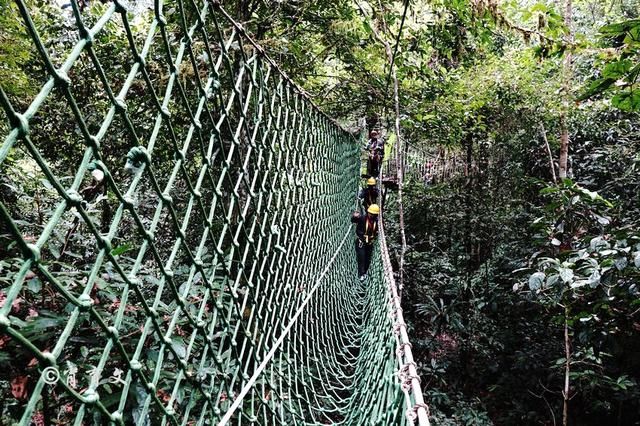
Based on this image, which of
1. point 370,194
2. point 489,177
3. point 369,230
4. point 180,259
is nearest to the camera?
point 180,259

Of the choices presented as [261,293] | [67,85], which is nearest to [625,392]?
[261,293]

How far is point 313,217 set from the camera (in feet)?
6.07

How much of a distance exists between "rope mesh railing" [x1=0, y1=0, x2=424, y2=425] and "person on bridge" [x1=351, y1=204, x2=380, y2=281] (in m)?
0.18

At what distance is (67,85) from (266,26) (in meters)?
1.88

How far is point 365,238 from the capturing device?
3.10m

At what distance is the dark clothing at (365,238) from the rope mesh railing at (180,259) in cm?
18

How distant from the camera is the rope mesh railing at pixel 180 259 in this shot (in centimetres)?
46

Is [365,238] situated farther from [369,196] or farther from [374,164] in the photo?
[374,164]

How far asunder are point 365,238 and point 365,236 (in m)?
0.02

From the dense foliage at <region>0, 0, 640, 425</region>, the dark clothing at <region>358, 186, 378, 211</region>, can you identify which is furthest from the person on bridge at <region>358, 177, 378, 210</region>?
the dense foliage at <region>0, 0, 640, 425</region>

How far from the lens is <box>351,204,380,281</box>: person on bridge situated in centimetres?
305

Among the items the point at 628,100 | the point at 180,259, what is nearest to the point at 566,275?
the point at 628,100

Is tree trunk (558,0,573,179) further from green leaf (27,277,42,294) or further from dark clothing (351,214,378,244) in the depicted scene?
green leaf (27,277,42,294)

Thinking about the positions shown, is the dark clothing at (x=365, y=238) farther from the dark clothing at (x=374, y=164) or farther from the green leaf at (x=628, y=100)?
the green leaf at (x=628, y=100)
